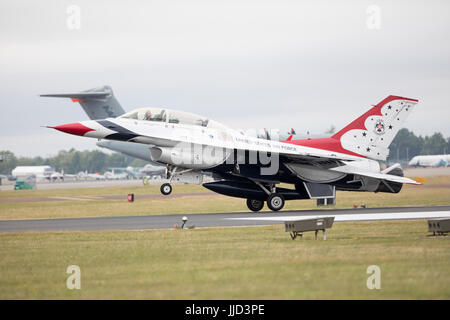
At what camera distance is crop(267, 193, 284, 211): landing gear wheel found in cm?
2809

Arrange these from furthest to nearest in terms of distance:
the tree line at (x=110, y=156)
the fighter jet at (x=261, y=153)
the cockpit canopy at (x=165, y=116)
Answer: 1. the tree line at (x=110, y=156)
2. the cockpit canopy at (x=165, y=116)
3. the fighter jet at (x=261, y=153)

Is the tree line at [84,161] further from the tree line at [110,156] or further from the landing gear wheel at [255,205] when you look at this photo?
the landing gear wheel at [255,205]

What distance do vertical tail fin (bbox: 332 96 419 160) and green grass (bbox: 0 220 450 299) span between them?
35.6 ft

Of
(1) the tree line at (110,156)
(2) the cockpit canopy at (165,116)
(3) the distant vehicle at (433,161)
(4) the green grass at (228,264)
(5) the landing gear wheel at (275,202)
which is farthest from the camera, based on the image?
(1) the tree line at (110,156)

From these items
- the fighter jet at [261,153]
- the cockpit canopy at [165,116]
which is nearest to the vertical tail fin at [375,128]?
the fighter jet at [261,153]

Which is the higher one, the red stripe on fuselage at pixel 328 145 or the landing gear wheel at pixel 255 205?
the red stripe on fuselage at pixel 328 145

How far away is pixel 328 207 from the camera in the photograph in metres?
30.9

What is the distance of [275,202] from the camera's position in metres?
28.2

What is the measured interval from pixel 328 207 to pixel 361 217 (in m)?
7.41

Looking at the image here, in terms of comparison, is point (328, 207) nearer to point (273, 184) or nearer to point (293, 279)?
point (273, 184)

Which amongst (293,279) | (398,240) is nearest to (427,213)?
(398,240)

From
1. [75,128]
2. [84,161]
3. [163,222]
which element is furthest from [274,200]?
[84,161]

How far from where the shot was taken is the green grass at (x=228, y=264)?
10.4m

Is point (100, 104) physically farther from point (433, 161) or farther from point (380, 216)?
point (433, 161)
